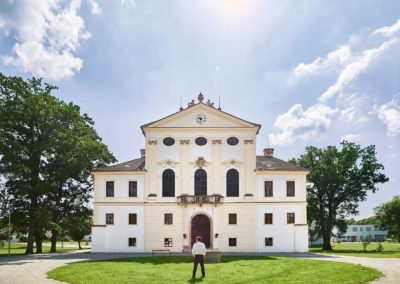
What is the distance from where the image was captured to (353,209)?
50.7 metres

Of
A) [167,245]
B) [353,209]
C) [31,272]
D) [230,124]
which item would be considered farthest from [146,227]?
[353,209]

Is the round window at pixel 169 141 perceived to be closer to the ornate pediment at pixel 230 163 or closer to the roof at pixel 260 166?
the roof at pixel 260 166

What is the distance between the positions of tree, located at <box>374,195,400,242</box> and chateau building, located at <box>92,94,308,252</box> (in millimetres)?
45519

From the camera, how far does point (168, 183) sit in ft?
133

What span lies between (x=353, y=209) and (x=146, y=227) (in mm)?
25165

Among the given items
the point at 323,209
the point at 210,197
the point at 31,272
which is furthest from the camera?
the point at 323,209

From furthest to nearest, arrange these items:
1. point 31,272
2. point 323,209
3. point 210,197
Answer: point 323,209
point 210,197
point 31,272

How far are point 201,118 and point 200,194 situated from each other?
23.5 ft

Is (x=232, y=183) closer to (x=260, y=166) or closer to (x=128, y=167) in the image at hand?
(x=260, y=166)

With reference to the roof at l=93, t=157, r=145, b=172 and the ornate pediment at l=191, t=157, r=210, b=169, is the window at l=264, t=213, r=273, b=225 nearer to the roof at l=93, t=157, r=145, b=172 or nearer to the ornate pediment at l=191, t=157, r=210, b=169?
the ornate pediment at l=191, t=157, r=210, b=169

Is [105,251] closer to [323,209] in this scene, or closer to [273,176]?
[273,176]

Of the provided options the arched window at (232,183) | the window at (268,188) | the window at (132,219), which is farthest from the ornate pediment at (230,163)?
the window at (132,219)

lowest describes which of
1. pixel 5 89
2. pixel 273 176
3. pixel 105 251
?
pixel 105 251

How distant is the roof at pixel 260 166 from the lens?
134 feet
